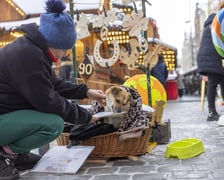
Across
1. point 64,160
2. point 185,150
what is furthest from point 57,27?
point 185,150

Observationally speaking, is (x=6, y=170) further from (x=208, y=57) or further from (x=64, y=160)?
(x=208, y=57)

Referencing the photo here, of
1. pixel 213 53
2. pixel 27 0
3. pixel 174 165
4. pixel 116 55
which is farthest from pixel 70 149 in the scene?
pixel 27 0

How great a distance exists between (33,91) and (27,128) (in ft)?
1.05

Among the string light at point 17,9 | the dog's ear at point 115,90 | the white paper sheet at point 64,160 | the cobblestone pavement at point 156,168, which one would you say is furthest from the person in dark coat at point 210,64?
the string light at point 17,9

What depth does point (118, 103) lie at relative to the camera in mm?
3412

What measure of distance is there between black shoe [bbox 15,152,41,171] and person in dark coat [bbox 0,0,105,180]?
29 cm

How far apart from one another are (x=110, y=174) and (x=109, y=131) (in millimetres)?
457

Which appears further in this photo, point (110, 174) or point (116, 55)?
point (116, 55)

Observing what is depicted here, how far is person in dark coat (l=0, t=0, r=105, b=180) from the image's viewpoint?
2.75m

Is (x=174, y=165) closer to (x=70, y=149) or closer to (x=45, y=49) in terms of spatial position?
(x=70, y=149)

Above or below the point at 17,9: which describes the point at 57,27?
below

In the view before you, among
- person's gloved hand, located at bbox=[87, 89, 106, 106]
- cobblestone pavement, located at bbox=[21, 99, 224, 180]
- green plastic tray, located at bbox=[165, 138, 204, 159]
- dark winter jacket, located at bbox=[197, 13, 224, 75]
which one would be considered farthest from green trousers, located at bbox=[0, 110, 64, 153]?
dark winter jacket, located at bbox=[197, 13, 224, 75]

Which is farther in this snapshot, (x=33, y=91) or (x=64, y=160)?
(x=64, y=160)

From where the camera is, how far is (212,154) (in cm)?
359
